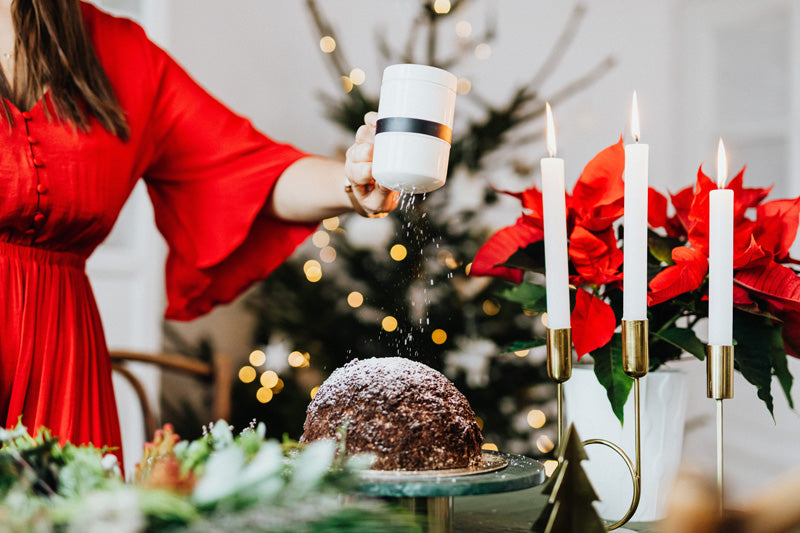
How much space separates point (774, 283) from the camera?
2.44 ft

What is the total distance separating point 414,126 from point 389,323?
1.84 m

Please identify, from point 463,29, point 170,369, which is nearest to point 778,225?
point 170,369

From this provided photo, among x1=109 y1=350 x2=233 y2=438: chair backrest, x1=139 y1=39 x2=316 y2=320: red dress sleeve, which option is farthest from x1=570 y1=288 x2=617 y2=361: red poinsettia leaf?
x1=109 y1=350 x2=233 y2=438: chair backrest

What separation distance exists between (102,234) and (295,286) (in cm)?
157

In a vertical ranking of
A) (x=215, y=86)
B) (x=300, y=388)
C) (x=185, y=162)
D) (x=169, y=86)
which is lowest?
(x=300, y=388)

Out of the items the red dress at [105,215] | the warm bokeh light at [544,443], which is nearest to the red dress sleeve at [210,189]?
the red dress at [105,215]

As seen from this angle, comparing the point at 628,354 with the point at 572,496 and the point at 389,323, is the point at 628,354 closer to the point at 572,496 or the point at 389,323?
the point at 572,496

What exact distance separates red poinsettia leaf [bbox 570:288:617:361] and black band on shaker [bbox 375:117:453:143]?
0.21 m

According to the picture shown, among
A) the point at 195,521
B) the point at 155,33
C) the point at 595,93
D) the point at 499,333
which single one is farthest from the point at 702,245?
the point at 595,93

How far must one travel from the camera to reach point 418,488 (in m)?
0.58

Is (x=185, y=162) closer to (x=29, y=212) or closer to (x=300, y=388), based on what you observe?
(x=29, y=212)

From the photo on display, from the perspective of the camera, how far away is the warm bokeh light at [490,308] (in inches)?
96.0

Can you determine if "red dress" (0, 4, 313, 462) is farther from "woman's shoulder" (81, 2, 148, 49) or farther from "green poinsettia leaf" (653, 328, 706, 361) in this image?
"green poinsettia leaf" (653, 328, 706, 361)

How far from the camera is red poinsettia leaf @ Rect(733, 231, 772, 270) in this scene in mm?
737
